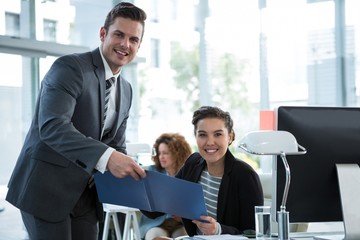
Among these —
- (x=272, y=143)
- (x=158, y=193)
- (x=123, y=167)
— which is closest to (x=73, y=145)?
(x=123, y=167)

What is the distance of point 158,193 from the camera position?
1.87 metres

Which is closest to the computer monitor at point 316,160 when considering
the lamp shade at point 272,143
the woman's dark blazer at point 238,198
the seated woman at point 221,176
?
the lamp shade at point 272,143

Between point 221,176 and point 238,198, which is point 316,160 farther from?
point 221,176

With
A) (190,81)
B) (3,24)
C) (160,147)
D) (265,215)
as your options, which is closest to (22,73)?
(3,24)

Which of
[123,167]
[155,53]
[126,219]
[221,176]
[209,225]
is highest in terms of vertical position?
[155,53]

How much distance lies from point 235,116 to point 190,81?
841mm

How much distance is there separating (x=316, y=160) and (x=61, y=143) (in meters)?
0.85

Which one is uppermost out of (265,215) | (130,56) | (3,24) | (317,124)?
(3,24)

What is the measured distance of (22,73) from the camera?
581 cm

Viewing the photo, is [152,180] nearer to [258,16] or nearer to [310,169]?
[310,169]

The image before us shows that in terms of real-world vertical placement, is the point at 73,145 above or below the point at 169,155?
above

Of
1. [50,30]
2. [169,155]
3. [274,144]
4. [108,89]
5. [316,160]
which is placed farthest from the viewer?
[50,30]

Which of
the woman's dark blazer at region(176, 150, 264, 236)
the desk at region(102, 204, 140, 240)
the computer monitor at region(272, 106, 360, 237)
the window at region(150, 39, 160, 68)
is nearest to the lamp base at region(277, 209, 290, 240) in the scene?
the computer monitor at region(272, 106, 360, 237)

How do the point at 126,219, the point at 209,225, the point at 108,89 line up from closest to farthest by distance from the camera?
the point at 209,225 < the point at 108,89 < the point at 126,219
